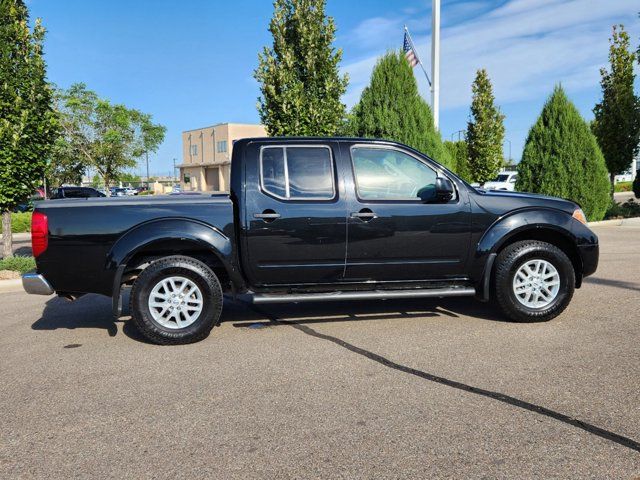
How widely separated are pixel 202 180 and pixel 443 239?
239 ft

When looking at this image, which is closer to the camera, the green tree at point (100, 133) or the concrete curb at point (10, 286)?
the concrete curb at point (10, 286)

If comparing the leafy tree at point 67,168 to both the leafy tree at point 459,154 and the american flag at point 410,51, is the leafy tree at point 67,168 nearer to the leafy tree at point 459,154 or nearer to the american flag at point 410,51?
the american flag at point 410,51

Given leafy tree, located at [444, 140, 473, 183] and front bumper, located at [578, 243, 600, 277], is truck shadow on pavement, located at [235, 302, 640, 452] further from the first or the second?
leafy tree, located at [444, 140, 473, 183]

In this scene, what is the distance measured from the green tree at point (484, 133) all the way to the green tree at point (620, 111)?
24.8 feet

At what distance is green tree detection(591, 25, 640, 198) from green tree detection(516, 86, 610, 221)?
5124 mm

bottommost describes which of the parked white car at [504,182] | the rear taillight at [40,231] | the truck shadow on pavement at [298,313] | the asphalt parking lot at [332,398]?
the asphalt parking lot at [332,398]

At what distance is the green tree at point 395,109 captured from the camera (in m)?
12.6

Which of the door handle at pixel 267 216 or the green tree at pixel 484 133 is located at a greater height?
the green tree at pixel 484 133

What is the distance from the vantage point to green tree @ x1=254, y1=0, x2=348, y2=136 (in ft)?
36.3

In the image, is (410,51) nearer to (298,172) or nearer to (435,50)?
(435,50)

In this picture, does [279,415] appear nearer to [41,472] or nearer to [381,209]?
[41,472]

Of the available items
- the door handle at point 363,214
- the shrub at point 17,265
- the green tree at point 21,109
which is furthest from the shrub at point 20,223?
the door handle at point 363,214

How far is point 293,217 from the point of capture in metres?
5.12

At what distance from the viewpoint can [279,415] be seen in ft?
11.3
